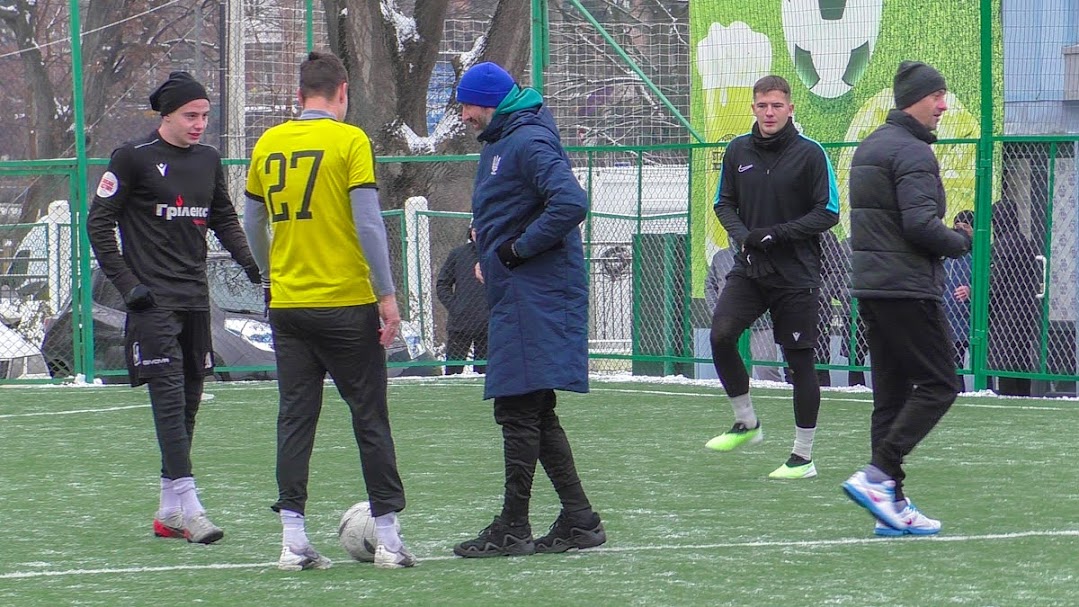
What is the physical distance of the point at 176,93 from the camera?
22.5ft

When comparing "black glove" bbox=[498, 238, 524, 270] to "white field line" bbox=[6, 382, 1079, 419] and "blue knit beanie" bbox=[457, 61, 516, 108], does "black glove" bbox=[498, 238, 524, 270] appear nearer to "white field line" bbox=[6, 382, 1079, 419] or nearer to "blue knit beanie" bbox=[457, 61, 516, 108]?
"blue knit beanie" bbox=[457, 61, 516, 108]

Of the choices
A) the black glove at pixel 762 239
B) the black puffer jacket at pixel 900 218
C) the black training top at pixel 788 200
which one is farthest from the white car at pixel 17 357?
the black puffer jacket at pixel 900 218

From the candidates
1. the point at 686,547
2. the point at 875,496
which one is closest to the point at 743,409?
the point at 875,496

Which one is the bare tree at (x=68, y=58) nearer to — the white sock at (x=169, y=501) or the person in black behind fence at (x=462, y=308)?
the person in black behind fence at (x=462, y=308)

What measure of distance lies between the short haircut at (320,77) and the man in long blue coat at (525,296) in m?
0.52

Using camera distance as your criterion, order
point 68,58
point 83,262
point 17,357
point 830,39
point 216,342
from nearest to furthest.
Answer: point 830,39
point 83,262
point 216,342
point 17,357
point 68,58

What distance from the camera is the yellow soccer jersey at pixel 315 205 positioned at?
19.4ft

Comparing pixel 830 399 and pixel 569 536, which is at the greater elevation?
pixel 569 536

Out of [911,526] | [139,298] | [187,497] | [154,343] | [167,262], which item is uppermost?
[167,262]

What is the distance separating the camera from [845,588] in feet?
18.6

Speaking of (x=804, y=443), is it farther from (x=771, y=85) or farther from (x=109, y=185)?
(x=109, y=185)

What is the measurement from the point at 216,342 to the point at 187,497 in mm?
8880

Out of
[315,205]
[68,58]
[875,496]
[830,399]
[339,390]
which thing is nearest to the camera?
[315,205]

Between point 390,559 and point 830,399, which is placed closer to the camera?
point 390,559
